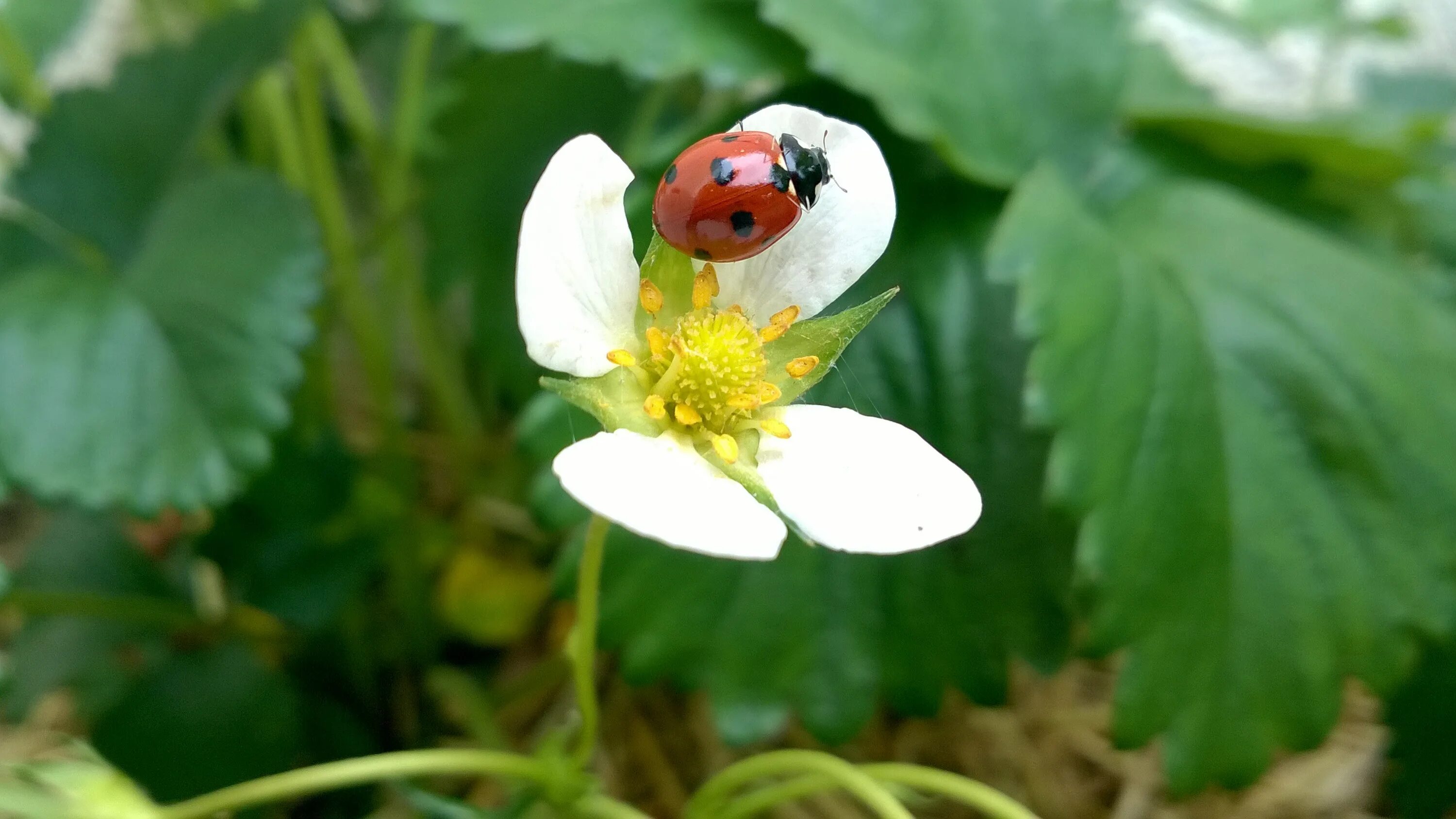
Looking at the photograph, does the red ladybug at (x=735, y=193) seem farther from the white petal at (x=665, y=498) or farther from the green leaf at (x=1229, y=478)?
the green leaf at (x=1229, y=478)

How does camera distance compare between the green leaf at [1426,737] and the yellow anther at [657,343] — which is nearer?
the yellow anther at [657,343]

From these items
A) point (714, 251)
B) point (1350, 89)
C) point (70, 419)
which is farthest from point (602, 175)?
point (1350, 89)

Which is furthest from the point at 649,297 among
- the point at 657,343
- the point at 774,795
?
the point at 774,795

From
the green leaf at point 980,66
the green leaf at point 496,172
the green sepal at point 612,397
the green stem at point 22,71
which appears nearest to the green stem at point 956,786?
the green sepal at point 612,397

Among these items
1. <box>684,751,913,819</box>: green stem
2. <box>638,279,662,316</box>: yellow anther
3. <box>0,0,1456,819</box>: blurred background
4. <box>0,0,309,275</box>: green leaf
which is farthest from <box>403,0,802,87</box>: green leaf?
<box>684,751,913,819</box>: green stem

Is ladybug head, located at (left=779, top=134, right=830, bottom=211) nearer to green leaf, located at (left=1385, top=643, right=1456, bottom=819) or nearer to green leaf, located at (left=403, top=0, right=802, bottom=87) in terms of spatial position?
green leaf, located at (left=403, top=0, right=802, bottom=87)

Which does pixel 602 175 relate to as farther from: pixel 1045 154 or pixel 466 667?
pixel 466 667
